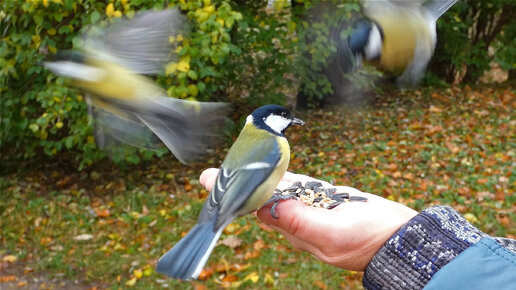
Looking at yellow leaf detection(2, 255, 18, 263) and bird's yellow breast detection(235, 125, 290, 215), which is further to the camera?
yellow leaf detection(2, 255, 18, 263)

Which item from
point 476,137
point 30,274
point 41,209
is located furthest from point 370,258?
point 476,137

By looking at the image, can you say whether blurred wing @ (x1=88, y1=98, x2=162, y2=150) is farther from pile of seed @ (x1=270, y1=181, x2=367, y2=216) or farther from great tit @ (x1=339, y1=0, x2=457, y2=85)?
great tit @ (x1=339, y1=0, x2=457, y2=85)

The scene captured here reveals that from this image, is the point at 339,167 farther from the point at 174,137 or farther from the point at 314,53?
the point at 174,137

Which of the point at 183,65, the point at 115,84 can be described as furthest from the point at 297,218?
the point at 183,65

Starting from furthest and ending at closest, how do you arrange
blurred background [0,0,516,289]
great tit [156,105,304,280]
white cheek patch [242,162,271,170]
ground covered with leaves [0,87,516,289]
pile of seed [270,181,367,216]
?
blurred background [0,0,516,289], ground covered with leaves [0,87,516,289], pile of seed [270,181,367,216], white cheek patch [242,162,271,170], great tit [156,105,304,280]

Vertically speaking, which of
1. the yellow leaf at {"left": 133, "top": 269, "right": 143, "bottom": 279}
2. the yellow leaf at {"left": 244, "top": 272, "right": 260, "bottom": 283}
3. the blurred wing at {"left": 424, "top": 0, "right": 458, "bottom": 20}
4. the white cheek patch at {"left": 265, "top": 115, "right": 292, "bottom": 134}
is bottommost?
the yellow leaf at {"left": 133, "top": 269, "right": 143, "bottom": 279}

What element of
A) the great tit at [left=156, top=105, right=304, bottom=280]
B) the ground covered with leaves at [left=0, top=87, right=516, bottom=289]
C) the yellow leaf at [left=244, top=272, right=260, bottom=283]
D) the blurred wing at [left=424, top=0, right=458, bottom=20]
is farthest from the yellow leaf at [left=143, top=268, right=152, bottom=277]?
the blurred wing at [left=424, top=0, right=458, bottom=20]

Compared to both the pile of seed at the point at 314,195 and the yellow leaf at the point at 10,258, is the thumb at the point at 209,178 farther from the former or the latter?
the yellow leaf at the point at 10,258

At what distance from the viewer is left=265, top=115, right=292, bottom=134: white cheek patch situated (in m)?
2.23

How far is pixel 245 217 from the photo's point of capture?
4.84m

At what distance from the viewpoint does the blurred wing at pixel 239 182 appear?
6.61ft

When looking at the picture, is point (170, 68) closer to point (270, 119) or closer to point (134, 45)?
point (134, 45)

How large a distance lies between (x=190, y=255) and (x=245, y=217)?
3.02 m

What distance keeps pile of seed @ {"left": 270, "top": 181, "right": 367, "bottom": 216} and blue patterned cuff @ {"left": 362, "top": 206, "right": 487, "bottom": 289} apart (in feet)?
1.42
